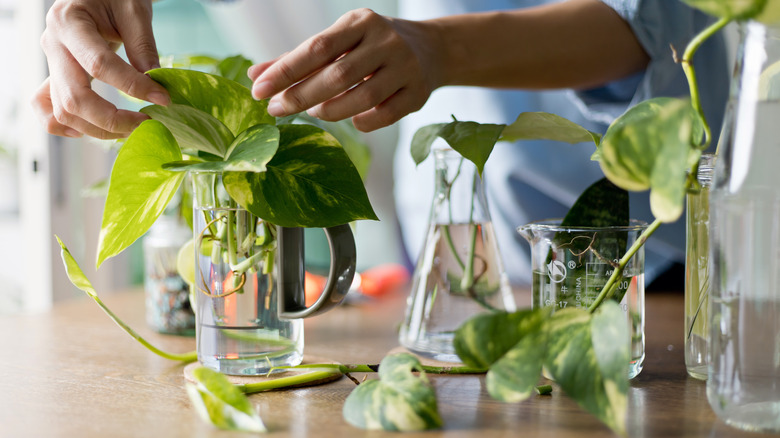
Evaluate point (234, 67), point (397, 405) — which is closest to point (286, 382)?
point (397, 405)

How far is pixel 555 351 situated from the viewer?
36 centimetres

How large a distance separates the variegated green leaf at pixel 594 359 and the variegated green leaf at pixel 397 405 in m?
0.07

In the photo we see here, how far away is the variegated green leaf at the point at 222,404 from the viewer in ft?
1.24

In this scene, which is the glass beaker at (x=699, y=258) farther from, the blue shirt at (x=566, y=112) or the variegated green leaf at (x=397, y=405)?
the blue shirt at (x=566, y=112)

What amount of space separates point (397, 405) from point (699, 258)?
232mm

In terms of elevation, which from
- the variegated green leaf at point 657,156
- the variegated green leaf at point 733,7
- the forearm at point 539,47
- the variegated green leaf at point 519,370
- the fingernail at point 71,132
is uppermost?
the forearm at point 539,47

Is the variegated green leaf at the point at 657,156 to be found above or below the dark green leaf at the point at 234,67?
below

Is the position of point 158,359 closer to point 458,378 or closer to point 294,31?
point 458,378

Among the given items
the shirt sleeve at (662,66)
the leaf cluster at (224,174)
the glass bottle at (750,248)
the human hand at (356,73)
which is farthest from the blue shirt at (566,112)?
the glass bottle at (750,248)

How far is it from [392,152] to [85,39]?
1228mm

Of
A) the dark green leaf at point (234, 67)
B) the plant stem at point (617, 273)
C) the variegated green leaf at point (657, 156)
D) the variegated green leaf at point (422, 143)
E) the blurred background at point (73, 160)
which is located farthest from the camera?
the blurred background at point (73, 160)

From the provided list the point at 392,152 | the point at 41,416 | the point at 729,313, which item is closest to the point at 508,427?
the point at 729,313

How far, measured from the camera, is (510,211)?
1090 millimetres

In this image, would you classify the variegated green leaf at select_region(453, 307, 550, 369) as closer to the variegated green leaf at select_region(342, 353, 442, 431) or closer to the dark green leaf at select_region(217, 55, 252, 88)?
the variegated green leaf at select_region(342, 353, 442, 431)
